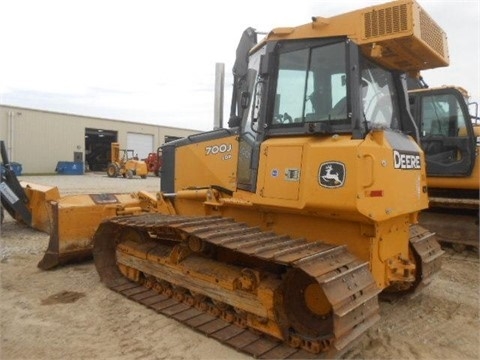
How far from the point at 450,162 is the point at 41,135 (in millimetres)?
30157

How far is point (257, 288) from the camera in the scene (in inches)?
145

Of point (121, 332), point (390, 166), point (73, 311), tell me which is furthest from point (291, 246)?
point (73, 311)

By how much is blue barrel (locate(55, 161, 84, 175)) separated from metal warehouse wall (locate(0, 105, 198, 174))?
111 centimetres

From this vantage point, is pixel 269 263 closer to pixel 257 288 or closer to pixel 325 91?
pixel 257 288

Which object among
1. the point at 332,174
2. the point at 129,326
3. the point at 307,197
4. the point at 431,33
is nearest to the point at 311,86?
the point at 332,174

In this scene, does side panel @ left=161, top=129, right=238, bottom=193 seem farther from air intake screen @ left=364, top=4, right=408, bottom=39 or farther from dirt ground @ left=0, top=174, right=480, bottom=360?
air intake screen @ left=364, top=4, right=408, bottom=39

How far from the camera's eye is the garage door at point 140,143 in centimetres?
3798

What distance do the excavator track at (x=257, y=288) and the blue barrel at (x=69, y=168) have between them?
2828 cm

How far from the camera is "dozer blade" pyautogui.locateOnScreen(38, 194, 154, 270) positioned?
5.78 meters

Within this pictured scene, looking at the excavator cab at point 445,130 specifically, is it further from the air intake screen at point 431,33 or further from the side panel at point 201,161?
the side panel at point 201,161

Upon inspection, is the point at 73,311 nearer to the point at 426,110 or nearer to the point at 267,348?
the point at 267,348

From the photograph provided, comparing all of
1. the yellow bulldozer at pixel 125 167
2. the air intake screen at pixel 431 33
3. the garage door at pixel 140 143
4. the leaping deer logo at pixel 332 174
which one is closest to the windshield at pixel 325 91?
the leaping deer logo at pixel 332 174

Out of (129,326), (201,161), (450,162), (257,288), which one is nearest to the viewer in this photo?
(257,288)

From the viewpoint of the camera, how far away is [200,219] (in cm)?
422
